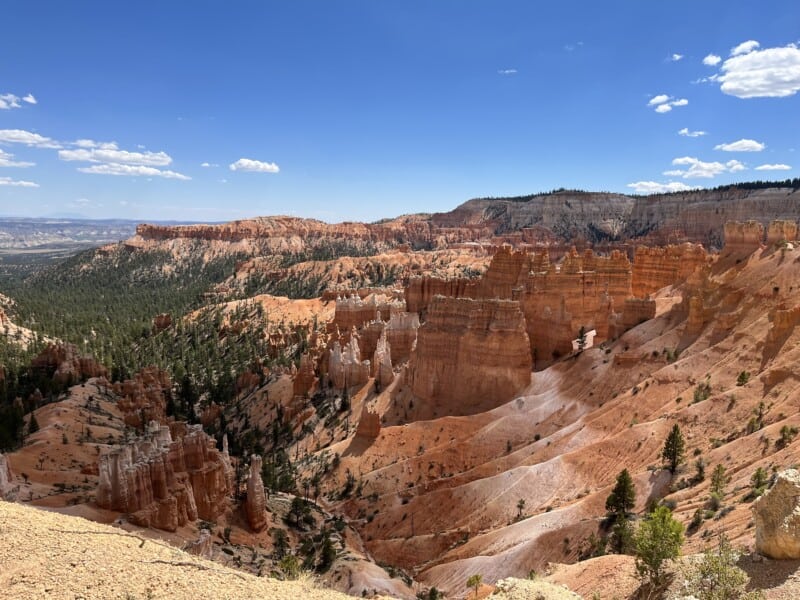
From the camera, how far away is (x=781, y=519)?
38.5ft

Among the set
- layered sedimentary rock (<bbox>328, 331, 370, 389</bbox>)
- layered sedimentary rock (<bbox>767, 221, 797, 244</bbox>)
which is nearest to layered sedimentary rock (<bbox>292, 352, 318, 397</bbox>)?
layered sedimentary rock (<bbox>328, 331, 370, 389</bbox>)

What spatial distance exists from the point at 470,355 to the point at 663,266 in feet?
85.2

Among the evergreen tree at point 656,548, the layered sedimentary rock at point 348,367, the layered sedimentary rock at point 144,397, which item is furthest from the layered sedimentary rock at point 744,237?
the layered sedimentary rock at point 144,397

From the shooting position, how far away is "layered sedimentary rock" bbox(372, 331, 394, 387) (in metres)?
52.0

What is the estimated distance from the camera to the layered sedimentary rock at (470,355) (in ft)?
141

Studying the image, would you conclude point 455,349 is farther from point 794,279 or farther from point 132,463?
point 132,463

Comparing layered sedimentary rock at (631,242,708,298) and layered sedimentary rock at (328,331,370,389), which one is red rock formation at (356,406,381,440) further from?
layered sedimentary rock at (631,242,708,298)

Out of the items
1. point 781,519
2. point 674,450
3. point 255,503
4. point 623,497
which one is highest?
point 781,519

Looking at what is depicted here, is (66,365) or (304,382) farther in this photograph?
(66,365)

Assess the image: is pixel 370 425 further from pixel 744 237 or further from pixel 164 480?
pixel 744 237

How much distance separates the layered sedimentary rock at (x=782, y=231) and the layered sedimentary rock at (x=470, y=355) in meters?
18.2

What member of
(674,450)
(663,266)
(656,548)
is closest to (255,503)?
(656,548)

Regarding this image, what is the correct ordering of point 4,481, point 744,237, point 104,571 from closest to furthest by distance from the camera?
point 104,571
point 4,481
point 744,237

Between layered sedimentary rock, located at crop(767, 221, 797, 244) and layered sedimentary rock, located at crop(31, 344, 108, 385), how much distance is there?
61.9 meters
